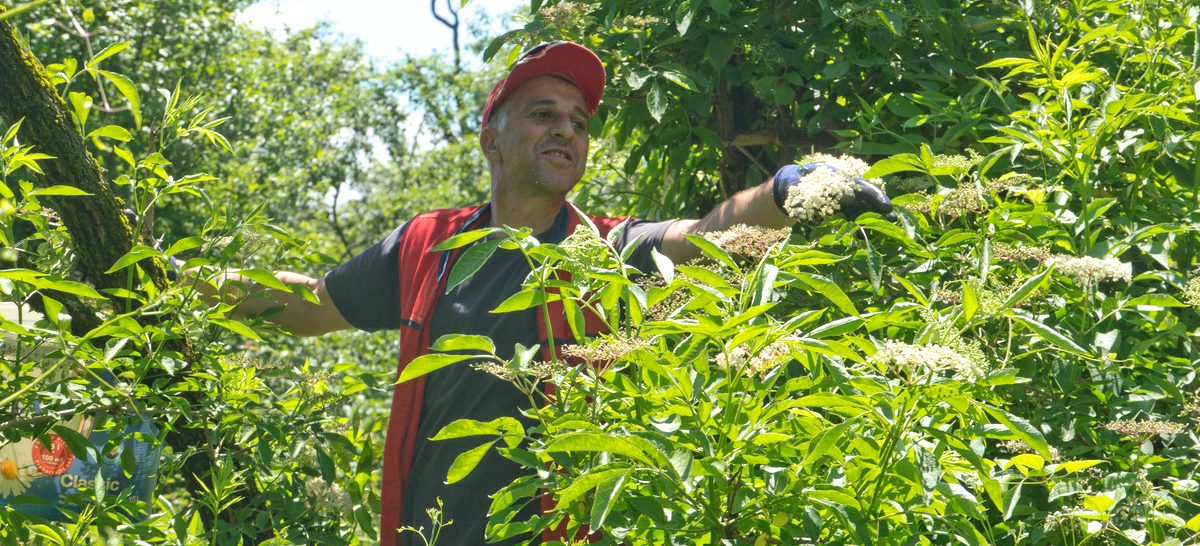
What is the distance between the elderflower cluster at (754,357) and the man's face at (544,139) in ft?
4.68

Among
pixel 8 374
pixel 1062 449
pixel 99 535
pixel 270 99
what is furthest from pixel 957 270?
pixel 270 99

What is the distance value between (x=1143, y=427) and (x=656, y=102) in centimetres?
132

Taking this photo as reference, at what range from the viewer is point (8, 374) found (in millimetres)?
2031

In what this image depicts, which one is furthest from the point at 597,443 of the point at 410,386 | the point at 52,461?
the point at 52,461

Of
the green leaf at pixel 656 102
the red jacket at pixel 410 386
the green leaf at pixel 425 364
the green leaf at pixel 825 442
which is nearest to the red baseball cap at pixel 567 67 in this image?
the green leaf at pixel 656 102

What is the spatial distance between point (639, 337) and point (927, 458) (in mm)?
415

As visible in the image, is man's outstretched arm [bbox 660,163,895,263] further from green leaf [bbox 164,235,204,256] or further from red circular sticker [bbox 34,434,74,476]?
red circular sticker [bbox 34,434,74,476]

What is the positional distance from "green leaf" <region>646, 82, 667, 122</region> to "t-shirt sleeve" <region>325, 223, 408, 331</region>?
72 centimetres

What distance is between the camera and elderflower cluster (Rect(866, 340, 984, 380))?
1.34 meters

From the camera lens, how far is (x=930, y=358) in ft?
4.41

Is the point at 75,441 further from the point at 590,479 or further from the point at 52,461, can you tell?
the point at 590,479

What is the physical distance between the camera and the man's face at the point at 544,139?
285 cm

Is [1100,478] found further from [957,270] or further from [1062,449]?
[957,270]

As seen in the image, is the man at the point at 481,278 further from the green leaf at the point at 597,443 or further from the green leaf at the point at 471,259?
the green leaf at the point at 597,443
